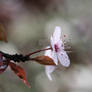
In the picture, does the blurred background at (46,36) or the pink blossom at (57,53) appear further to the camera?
the blurred background at (46,36)

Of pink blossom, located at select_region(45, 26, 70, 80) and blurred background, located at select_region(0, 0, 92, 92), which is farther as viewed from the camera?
blurred background, located at select_region(0, 0, 92, 92)

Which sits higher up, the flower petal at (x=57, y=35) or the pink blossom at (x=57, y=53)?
the flower petal at (x=57, y=35)

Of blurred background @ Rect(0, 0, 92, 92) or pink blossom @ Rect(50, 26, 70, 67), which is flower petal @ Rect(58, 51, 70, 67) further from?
blurred background @ Rect(0, 0, 92, 92)

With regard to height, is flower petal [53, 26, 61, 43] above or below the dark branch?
A: below

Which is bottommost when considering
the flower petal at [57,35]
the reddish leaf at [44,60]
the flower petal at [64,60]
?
the flower petal at [64,60]

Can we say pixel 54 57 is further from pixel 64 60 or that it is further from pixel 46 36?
pixel 46 36

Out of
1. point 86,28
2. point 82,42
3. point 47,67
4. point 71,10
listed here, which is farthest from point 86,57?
point 47,67

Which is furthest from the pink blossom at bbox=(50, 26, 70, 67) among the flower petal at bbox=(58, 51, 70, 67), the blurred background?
the blurred background

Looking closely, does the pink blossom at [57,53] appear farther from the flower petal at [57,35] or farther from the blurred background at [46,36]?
the blurred background at [46,36]

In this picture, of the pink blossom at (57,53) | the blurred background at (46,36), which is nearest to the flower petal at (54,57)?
the pink blossom at (57,53)
